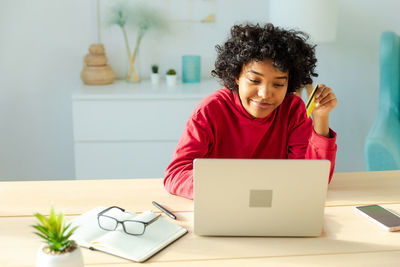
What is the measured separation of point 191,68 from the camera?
2.76 metres

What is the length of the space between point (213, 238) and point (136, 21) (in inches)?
78.2

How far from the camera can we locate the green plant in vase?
8.96 feet

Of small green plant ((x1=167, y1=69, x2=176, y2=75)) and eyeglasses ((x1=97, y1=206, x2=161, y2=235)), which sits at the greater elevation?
small green plant ((x1=167, y1=69, x2=176, y2=75))

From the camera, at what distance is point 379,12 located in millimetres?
2951

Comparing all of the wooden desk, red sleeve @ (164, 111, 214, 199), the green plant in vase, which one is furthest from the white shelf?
the wooden desk

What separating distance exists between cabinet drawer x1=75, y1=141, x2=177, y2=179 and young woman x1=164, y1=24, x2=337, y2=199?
1.03 meters

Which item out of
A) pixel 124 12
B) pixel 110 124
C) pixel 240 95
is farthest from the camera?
pixel 124 12

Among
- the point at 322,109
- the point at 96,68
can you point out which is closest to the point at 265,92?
the point at 322,109

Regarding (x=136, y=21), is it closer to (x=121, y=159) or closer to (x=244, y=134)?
(x=121, y=159)

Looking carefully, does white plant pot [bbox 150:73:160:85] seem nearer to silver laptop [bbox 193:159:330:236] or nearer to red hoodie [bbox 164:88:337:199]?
red hoodie [bbox 164:88:337:199]

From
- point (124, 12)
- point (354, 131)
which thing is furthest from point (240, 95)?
point (354, 131)

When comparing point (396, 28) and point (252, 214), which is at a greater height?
point (396, 28)

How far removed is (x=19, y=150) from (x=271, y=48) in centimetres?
210

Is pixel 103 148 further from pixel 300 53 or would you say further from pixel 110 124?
pixel 300 53
